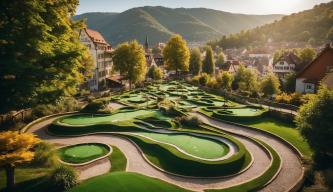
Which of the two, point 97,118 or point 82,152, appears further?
point 97,118

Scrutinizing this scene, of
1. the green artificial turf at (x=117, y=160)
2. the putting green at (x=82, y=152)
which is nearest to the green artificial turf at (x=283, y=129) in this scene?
the green artificial turf at (x=117, y=160)

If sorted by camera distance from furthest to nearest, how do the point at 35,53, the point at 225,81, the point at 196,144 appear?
the point at 225,81 → the point at 196,144 → the point at 35,53

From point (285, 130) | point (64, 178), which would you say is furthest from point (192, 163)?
point (285, 130)

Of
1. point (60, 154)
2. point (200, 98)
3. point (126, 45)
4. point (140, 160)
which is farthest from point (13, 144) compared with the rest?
point (126, 45)

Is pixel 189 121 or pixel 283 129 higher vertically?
pixel 189 121

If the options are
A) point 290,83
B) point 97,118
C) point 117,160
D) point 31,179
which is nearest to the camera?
point 31,179

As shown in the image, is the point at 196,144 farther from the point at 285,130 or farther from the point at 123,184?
the point at 285,130

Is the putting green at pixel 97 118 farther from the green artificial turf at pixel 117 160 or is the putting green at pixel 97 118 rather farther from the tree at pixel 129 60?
the tree at pixel 129 60
